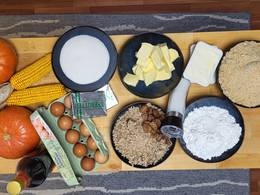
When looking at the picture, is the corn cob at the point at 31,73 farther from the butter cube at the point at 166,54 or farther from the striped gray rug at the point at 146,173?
the striped gray rug at the point at 146,173

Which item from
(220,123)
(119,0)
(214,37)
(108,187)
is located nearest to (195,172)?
(108,187)

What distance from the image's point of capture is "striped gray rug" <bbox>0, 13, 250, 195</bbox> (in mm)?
1506

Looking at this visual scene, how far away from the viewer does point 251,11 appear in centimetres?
154

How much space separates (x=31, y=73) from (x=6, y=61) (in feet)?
0.24

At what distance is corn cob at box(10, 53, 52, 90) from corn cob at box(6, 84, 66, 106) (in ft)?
0.07

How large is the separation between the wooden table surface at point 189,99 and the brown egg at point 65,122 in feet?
0.25

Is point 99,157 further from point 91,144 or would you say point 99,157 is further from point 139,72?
point 139,72

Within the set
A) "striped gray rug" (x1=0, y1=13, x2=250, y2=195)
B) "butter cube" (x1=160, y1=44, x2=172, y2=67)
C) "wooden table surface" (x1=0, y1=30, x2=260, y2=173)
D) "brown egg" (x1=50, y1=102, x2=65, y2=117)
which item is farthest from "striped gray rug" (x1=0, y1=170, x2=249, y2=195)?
"butter cube" (x1=160, y1=44, x2=172, y2=67)

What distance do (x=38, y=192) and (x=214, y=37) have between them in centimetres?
89

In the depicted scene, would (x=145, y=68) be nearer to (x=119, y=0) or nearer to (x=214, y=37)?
(x=214, y=37)

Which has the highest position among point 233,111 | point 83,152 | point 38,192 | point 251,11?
point 251,11

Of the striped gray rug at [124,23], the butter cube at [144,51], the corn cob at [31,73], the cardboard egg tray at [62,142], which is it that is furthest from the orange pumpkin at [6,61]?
the striped gray rug at [124,23]

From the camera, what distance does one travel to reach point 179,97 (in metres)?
1.06

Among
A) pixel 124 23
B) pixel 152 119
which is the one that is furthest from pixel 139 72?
pixel 124 23
